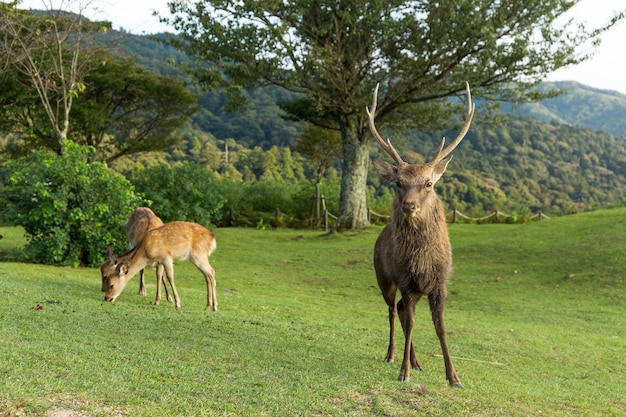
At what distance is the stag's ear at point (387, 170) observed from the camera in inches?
220

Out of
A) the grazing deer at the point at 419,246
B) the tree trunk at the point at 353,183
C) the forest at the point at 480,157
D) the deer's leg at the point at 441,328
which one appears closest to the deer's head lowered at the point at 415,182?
the grazing deer at the point at 419,246

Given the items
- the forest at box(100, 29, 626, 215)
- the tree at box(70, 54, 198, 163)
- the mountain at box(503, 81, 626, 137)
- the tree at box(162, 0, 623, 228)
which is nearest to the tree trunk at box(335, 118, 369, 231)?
the tree at box(162, 0, 623, 228)

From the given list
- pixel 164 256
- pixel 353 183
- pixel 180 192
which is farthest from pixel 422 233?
pixel 353 183

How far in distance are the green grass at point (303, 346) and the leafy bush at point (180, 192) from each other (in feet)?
17.4

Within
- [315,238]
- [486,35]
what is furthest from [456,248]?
[486,35]

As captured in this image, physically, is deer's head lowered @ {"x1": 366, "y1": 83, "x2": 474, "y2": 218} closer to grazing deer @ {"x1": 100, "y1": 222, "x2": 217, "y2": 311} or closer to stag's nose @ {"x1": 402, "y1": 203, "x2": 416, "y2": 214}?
stag's nose @ {"x1": 402, "y1": 203, "x2": 416, "y2": 214}

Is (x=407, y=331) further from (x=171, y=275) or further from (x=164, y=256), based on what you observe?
(x=164, y=256)

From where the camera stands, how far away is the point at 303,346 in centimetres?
638

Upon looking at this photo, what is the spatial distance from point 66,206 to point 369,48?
1340 cm

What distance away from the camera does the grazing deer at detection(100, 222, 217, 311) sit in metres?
8.05

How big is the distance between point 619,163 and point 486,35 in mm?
56853

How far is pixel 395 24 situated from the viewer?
20.0 meters

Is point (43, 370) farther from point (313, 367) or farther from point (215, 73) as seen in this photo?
point (215, 73)

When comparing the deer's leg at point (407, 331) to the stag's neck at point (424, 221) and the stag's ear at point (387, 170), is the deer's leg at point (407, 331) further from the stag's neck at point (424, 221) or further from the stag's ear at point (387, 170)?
the stag's ear at point (387, 170)
